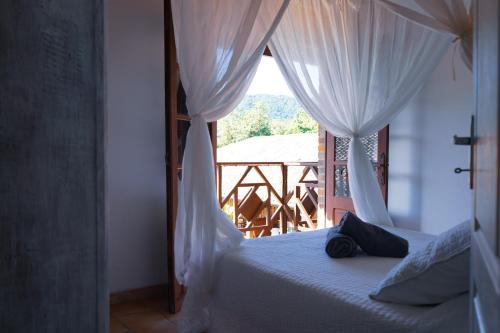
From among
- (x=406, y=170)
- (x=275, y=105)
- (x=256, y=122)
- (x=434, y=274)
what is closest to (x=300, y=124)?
(x=275, y=105)

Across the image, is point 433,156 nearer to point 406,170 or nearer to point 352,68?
point 406,170

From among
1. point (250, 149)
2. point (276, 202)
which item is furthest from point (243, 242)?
point (250, 149)

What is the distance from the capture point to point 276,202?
5.58 m

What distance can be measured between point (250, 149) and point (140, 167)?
6.46 metres

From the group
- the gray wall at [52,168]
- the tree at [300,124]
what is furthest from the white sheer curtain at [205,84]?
the tree at [300,124]

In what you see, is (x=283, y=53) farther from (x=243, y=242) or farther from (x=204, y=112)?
(x=243, y=242)

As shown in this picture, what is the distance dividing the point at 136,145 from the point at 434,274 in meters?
2.40

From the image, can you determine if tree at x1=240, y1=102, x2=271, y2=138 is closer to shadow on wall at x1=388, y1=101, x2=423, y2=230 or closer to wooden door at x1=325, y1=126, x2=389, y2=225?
wooden door at x1=325, y1=126, x2=389, y2=225

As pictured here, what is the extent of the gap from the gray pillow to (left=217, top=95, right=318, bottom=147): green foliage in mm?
9872

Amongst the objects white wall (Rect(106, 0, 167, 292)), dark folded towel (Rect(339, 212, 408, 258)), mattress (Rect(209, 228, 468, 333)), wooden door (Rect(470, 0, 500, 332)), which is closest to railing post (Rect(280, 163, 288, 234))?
white wall (Rect(106, 0, 167, 292))

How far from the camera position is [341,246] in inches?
81.9

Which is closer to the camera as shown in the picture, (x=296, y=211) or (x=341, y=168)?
(x=341, y=168)

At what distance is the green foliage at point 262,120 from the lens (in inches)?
448

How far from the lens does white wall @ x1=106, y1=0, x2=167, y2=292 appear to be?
3002 millimetres
